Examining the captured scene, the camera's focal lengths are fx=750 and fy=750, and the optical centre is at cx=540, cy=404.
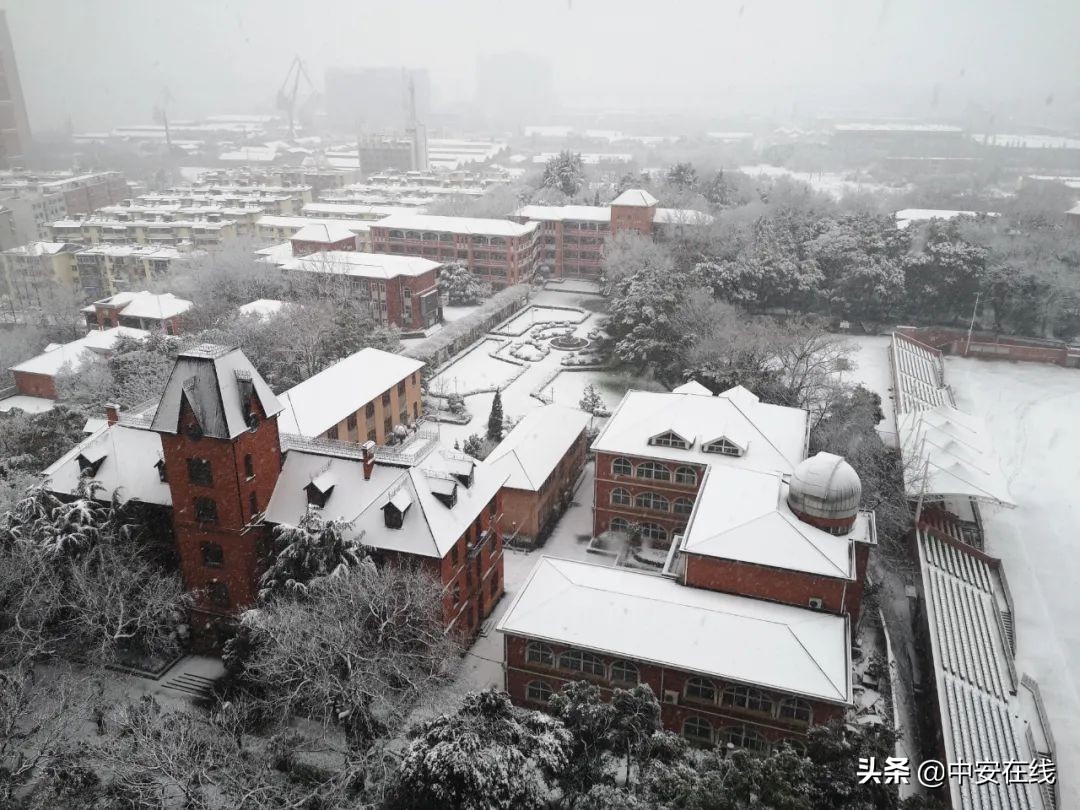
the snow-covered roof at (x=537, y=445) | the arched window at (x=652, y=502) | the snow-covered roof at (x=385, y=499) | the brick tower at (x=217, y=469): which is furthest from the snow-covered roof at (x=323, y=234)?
the brick tower at (x=217, y=469)

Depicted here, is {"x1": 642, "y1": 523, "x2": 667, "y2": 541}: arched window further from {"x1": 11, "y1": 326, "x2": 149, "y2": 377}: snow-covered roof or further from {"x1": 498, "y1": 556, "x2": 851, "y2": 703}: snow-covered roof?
{"x1": 11, "y1": 326, "x2": 149, "y2": 377}: snow-covered roof

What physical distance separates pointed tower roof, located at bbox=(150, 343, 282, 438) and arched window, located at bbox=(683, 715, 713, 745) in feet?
50.6

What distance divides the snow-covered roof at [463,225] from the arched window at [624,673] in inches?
2034

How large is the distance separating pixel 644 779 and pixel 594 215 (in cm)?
6433

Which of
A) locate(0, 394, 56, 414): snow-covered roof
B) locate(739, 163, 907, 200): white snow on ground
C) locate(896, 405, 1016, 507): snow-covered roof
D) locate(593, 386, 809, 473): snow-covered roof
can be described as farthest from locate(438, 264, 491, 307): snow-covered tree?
locate(739, 163, 907, 200): white snow on ground

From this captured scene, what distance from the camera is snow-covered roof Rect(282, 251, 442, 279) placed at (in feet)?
187

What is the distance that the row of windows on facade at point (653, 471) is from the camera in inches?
1195

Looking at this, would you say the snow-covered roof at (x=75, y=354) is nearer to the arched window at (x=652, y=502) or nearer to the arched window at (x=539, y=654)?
the arched window at (x=652, y=502)

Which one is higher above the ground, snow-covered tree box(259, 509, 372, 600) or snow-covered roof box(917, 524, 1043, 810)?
snow-covered tree box(259, 509, 372, 600)

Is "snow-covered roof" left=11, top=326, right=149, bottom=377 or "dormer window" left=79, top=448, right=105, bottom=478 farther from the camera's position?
"snow-covered roof" left=11, top=326, right=149, bottom=377

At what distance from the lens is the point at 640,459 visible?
99.7 ft

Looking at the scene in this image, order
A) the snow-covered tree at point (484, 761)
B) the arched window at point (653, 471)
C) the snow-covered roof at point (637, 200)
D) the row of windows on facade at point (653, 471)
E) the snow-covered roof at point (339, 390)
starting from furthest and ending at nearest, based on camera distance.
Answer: the snow-covered roof at point (637, 200)
the snow-covered roof at point (339, 390)
the arched window at point (653, 471)
the row of windows on facade at point (653, 471)
the snow-covered tree at point (484, 761)

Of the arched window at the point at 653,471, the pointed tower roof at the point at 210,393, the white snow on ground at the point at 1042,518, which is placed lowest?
the white snow on ground at the point at 1042,518

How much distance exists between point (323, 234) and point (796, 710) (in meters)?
57.0
